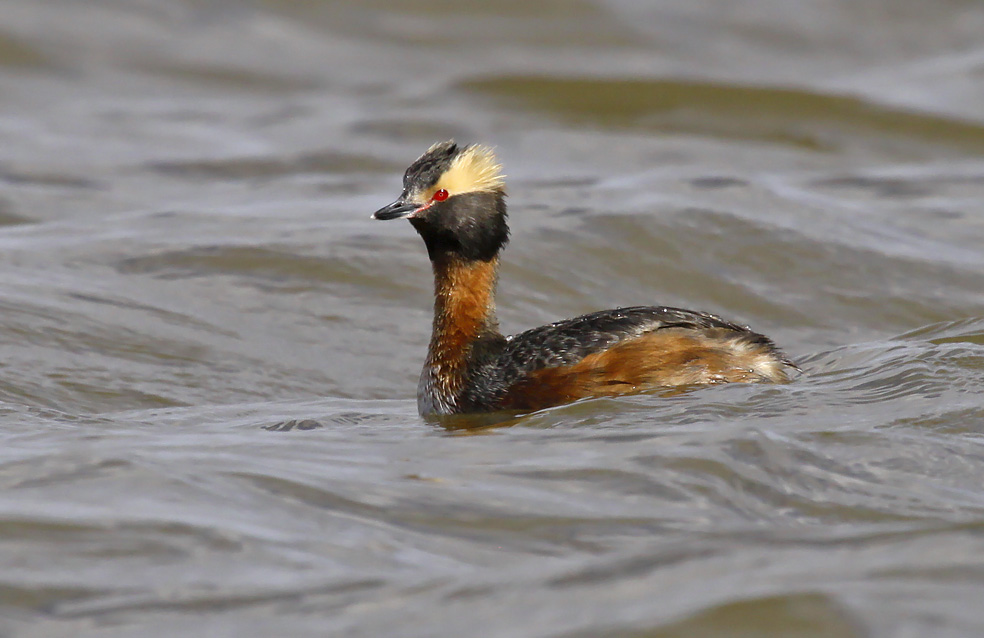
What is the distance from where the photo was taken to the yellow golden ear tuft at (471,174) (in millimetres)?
8203

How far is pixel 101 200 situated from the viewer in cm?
1275

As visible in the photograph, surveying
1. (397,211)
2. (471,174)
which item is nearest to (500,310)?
(471,174)

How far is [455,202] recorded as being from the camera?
8242 millimetres

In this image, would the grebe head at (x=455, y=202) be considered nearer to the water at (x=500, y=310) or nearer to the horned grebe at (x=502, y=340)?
the horned grebe at (x=502, y=340)

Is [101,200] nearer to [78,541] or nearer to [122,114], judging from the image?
[122,114]

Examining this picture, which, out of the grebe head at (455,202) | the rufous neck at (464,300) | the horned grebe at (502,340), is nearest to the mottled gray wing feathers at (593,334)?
the horned grebe at (502,340)

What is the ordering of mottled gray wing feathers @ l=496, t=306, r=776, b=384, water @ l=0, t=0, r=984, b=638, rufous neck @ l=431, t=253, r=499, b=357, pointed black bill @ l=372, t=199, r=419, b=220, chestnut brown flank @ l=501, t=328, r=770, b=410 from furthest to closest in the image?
rufous neck @ l=431, t=253, r=499, b=357 < pointed black bill @ l=372, t=199, r=419, b=220 < mottled gray wing feathers @ l=496, t=306, r=776, b=384 < chestnut brown flank @ l=501, t=328, r=770, b=410 < water @ l=0, t=0, r=984, b=638

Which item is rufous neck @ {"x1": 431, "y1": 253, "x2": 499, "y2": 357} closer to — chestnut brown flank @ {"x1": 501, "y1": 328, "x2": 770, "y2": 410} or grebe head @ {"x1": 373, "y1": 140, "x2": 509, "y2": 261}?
grebe head @ {"x1": 373, "y1": 140, "x2": 509, "y2": 261}

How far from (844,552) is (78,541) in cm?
263

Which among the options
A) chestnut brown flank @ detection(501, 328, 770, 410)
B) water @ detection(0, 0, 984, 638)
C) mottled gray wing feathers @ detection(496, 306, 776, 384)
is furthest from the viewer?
mottled gray wing feathers @ detection(496, 306, 776, 384)

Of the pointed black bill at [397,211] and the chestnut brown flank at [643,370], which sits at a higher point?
the pointed black bill at [397,211]

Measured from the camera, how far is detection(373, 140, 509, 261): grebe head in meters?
8.20

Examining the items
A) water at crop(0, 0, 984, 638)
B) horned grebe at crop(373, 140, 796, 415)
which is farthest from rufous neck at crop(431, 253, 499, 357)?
water at crop(0, 0, 984, 638)

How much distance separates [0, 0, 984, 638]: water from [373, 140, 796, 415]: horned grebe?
231 millimetres
